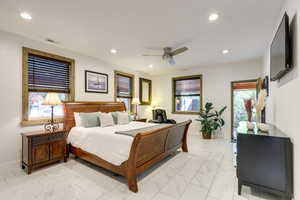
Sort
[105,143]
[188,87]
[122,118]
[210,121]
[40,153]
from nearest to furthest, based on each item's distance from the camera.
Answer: [105,143], [40,153], [122,118], [210,121], [188,87]

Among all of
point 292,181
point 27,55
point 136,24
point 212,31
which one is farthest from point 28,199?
point 212,31

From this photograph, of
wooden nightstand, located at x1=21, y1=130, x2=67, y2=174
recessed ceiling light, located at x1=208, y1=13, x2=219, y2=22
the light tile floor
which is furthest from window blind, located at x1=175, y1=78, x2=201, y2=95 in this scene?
wooden nightstand, located at x1=21, y1=130, x2=67, y2=174

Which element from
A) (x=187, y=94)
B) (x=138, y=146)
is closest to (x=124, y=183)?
(x=138, y=146)

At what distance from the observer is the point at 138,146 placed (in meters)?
2.29

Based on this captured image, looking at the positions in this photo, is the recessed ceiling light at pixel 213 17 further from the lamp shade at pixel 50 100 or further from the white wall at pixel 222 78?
the lamp shade at pixel 50 100

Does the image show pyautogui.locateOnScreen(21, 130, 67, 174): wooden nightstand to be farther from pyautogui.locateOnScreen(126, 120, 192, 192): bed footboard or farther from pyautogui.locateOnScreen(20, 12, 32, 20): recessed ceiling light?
pyautogui.locateOnScreen(20, 12, 32, 20): recessed ceiling light

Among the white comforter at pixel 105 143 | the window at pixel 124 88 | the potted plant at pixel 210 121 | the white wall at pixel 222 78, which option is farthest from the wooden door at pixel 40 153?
the white wall at pixel 222 78

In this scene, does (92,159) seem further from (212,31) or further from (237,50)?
(237,50)

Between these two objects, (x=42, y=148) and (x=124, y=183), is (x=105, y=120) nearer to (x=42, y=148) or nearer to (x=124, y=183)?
(x=42, y=148)

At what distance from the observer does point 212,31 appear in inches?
115

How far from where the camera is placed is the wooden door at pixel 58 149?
3070 millimetres

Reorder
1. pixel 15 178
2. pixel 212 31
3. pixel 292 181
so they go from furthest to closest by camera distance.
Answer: pixel 212 31 < pixel 15 178 < pixel 292 181

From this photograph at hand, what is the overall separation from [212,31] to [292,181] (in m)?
2.66

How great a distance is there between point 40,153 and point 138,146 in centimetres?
208
